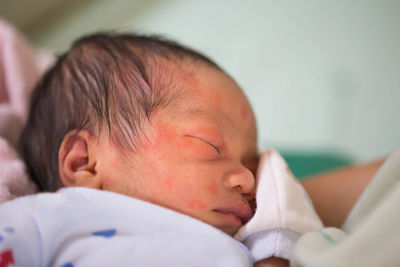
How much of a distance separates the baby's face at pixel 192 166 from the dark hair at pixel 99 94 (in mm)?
28

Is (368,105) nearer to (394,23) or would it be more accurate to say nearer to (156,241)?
(394,23)

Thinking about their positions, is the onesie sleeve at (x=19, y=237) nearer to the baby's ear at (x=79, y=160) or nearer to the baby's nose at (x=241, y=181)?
the baby's ear at (x=79, y=160)

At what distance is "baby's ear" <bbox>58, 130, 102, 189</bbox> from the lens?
1.85 ft

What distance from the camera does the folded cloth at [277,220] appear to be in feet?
1.59

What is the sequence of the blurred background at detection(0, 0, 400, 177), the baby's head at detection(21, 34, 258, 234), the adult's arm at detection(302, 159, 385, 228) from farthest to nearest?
the blurred background at detection(0, 0, 400, 177)
the adult's arm at detection(302, 159, 385, 228)
the baby's head at detection(21, 34, 258, 234)

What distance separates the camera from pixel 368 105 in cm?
131

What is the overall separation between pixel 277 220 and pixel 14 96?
2.10 ft

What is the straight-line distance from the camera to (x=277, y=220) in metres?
0.50

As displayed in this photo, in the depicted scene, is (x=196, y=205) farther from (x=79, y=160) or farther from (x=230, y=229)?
→ (x=79, y=160)

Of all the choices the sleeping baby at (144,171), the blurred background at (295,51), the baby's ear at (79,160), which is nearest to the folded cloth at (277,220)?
the sleeping baby at (144,171)

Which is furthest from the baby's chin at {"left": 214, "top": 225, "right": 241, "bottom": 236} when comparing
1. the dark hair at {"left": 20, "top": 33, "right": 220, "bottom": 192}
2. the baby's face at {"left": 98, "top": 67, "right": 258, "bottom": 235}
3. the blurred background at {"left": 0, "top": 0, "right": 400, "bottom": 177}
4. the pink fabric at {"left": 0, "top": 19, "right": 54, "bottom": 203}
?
the blurred background at {"left": 0, "top": 0, "right": 400, "bottom": 177}

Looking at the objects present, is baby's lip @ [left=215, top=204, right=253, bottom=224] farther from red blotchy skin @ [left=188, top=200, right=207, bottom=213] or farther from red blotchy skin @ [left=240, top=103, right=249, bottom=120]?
red blotchy skin @ [left=240, top=103, right=249, bottom=120]

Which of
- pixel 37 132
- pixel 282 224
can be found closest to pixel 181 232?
pixel 282 224

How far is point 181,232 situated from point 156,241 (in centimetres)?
3
